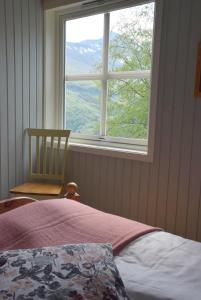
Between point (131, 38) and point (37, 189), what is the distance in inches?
58.8

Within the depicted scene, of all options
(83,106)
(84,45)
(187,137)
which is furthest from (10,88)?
(187,137)

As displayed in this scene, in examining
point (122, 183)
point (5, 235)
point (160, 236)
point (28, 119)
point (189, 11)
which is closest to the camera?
point (5, 235)

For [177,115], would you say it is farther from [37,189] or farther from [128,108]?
[37,189]

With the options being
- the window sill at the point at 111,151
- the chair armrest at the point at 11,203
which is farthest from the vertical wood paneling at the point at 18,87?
the chair armrest at the point at 11,203

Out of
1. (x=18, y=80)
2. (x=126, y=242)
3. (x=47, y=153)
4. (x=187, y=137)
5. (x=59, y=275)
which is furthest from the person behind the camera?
(x=47, y=153)

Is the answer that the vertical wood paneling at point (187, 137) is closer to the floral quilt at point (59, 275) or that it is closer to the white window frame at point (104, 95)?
the white window frame at point (104, 95)

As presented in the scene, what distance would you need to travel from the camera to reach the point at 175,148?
2055 millimetres

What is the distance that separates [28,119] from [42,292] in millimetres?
2148

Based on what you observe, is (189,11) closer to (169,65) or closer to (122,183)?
(169,65)

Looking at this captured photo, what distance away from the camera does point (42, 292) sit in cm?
71

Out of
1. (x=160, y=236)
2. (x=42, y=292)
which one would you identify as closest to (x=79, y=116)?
(x=160, y=236)

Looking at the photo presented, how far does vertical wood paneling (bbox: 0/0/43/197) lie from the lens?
2402mm

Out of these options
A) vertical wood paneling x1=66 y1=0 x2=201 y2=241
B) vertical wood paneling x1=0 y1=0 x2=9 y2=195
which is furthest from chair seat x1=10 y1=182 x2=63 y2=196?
vertical wood paneling x1=66 y1=0 x2=201 y2=241

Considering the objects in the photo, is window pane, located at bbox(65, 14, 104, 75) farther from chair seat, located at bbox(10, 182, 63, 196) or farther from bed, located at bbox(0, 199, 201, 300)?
bed, located at bbox(0, 199, 201, 300)
